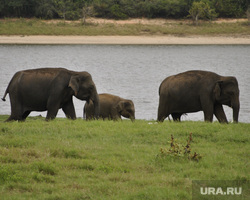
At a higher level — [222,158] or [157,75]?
[222,158]

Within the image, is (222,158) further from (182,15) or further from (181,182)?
(182,15)

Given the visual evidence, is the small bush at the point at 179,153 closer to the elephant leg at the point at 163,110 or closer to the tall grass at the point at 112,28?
the elephant leg at the point at 163,110

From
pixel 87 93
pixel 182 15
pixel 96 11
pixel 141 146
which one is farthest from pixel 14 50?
pixel 141 146

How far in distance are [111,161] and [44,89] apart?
5249mm

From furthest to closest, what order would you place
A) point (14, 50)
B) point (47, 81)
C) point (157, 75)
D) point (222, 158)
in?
point (14, 50) < point (157, 75) < point (47, 81) < point (222, 158)

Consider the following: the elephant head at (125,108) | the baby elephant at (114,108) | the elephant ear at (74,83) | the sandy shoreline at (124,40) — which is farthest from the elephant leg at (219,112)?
the sandy shoreline at (124,40)

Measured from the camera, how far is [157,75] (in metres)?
41.3

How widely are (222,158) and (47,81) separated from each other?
5860 mm

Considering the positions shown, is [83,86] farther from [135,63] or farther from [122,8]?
[122,8]

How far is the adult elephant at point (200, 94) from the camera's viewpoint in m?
13.3

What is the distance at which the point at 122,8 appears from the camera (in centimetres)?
7350

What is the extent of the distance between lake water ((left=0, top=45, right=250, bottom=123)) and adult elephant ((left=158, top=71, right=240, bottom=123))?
737cm

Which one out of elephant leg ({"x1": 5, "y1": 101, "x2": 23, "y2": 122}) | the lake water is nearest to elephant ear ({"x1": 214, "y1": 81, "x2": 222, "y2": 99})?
elephant leg ({"x1": 5, "y1": 101, "x2": 23, "y2": 122})

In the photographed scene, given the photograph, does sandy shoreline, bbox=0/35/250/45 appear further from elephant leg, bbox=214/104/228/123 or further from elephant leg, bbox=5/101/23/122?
elephant leg, bbox=5/101/23/122
